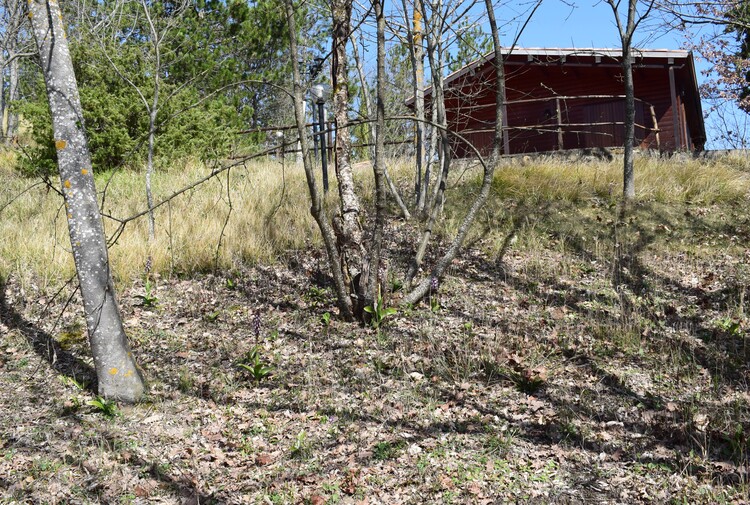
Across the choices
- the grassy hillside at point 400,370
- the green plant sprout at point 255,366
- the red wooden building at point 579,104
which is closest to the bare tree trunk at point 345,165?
the grassy hillside at point 400,370

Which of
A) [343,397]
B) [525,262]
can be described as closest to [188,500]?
[343,397]

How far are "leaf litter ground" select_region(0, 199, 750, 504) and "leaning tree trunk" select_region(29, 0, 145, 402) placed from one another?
337mm

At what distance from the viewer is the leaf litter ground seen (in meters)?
3.95

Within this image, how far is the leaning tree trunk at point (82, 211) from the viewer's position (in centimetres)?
462

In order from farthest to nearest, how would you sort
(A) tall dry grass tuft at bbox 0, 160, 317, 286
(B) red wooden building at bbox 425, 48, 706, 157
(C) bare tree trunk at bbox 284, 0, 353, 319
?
(B) red wooden building at bbox 425, 48, 706, 157 < (A) tall dry grass tuft at bbox 0, 160, 317, 286 < (C) bare tree trunk at bbox 284, 0, 353, 319

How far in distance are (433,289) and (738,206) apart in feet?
20.1

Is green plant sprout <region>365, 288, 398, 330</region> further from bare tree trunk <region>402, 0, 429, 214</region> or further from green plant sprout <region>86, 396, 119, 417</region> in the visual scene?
bare tree trunk <region>402, 0, 429, 214</region>

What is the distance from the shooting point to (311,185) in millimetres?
5676

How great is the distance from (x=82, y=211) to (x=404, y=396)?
2924mm

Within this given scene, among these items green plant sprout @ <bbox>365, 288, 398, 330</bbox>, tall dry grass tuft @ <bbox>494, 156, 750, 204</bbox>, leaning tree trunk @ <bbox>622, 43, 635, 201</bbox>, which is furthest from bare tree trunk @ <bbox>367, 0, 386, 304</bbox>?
leaning tree trunk @ <bbox>622, 43, 635, 201</bbox>

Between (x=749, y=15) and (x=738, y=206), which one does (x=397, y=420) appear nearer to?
(x=738, y=206)

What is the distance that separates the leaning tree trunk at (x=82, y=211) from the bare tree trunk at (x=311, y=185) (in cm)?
176

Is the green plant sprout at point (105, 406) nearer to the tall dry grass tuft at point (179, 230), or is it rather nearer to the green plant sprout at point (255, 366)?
the green plant sprout at point (255, 366)

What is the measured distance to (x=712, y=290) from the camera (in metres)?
6.97
